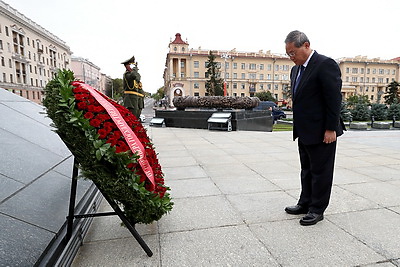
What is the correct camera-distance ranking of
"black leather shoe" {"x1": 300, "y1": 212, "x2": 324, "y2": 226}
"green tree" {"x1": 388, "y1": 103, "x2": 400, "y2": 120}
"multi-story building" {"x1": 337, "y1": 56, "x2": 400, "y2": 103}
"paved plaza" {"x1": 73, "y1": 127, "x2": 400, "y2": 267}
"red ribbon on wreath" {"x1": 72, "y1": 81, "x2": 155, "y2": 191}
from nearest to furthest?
1. "red ribbon on wreath" {"x1": 72, "y1": 81, "x2": 155, "y2": 191}
2. "paved plaza" {"x1": 73, "y1": 127, "x2": 400, "y2": 267}
3. "black leather shoe" {"x1": 300, "y1": 212, "x2": 324, "y2": 226}
4. "green tree" {"x1": 388, "y1": 103, "x2": 400, "y2": 120}
5. "multi-story building" {"x1": 337, "y1": 56, "x2": 400, "y2": 103}

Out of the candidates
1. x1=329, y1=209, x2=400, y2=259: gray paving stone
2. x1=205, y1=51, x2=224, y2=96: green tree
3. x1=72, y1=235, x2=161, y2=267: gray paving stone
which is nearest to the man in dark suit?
x1=329, y1=209, x2=400, y2=259: gray paving stone

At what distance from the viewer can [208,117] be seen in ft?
36.1

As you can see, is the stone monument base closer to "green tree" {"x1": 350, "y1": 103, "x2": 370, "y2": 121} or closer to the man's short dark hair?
the man's short dark hair

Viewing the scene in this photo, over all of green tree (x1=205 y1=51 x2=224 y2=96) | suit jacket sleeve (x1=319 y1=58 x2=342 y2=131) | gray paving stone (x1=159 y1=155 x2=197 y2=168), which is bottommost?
gray paving stone (x1=159 y1=155 x2=197 y2=168)

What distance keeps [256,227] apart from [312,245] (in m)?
0.50

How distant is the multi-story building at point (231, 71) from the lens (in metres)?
64.2

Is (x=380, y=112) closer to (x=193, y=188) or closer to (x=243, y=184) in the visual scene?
(x=243, y=184)

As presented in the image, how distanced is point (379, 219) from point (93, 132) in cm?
281

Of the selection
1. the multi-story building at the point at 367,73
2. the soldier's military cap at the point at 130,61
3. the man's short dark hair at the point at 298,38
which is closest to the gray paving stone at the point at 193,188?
the man's short dark hair at the point at 298,38

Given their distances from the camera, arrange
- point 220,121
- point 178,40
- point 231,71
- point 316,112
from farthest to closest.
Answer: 1. point 231,71
2. point 178,40
3. point 220,121
4. point 316,112

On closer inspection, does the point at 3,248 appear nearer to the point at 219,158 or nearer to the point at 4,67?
the point at 219,158

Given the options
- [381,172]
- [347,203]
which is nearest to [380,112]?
[381,172]

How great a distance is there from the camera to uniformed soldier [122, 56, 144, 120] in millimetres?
6864

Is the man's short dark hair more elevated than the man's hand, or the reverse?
the man's short dark hair
